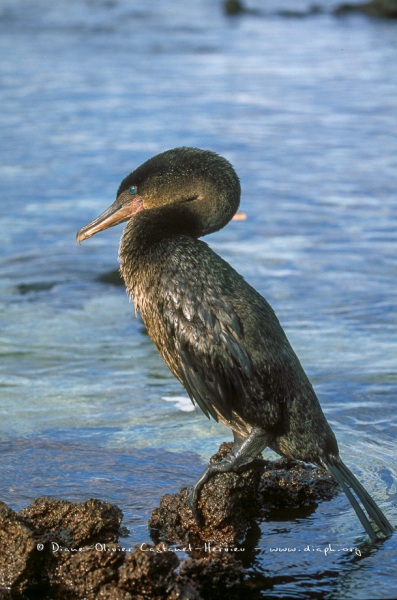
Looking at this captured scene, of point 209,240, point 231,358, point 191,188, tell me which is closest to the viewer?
point 231,358

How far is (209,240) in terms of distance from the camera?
35.1ft

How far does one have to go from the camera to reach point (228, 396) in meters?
5.13

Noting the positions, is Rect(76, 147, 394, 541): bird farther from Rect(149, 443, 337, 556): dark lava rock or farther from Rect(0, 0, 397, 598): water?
Rect(0, 0, 397, 598): water

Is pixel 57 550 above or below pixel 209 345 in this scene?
below

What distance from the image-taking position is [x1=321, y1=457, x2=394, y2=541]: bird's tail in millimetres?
4969

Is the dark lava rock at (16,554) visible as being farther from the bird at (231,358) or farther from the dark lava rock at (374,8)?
the dark lava rock at (374,8)

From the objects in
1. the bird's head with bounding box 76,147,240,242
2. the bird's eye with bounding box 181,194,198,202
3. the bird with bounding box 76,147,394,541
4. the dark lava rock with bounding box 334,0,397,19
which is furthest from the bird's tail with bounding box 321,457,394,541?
the dark lava rock with bounding box 334,0,397,19

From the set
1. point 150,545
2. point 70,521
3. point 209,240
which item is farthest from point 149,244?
point 209,240

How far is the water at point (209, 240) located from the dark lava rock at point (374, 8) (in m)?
2.21

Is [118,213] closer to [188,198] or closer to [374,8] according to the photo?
[188,198]

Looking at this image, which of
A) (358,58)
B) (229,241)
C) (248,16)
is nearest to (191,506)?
(229,241)

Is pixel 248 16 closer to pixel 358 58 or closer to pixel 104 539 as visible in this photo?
pixel 358 58

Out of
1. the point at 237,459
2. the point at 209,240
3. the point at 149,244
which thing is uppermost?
the point at 149,244

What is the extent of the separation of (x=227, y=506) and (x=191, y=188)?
1.59 metres
